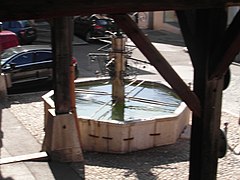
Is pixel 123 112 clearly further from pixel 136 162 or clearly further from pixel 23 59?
pixel 23 59

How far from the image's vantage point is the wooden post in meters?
11.4

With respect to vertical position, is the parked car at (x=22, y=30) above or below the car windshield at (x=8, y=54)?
below

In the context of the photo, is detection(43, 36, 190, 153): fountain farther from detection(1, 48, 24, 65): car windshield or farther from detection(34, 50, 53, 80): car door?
detection(1, 48, 24, 65): car windshield

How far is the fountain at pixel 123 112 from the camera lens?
385 inches

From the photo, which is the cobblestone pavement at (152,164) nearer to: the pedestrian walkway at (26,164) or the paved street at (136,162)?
the paved street at (136,162)

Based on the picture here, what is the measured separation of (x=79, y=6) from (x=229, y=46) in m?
1.85

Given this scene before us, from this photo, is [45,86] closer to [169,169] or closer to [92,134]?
[92,134]

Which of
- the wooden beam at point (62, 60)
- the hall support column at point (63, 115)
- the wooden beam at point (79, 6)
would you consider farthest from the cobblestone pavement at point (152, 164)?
the wooden beam at point (79, 6)

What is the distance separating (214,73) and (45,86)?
10.7 metres

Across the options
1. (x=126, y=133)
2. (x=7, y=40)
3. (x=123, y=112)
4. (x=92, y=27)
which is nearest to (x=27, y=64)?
(x=7, y=40)

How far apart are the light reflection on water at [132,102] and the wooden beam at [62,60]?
171cm

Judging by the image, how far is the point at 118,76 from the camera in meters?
11.8

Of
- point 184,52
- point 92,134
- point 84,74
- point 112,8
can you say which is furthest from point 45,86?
point 112,8

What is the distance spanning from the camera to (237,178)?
28.7 ft
